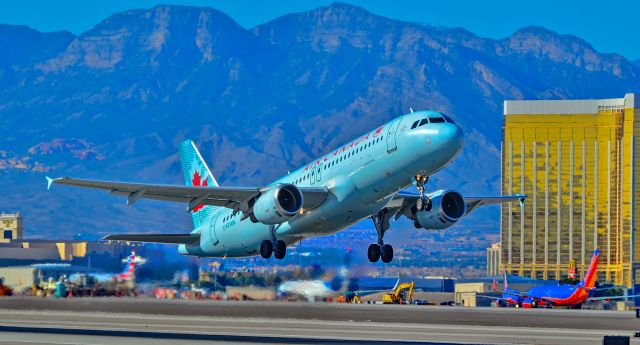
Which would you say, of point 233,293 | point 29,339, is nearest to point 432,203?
point 29,339

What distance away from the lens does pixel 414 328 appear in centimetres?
7675

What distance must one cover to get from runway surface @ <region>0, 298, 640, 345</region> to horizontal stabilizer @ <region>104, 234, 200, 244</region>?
4641 mm

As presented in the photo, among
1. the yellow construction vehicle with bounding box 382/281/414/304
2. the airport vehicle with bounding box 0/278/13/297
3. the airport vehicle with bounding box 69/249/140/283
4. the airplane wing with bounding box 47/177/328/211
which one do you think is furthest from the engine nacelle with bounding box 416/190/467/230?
the yellow construction vehicle with bounding box 382/281/414/304

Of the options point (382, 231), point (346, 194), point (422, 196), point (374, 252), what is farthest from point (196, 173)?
point (422, 196)

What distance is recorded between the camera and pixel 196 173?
4058 inches

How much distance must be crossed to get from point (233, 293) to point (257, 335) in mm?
47784

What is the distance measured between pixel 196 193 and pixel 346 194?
10938mm

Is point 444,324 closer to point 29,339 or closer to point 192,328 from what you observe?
point 192,328

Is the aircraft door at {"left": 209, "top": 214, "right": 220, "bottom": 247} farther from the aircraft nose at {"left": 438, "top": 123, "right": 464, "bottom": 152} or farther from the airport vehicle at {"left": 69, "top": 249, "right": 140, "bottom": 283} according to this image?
the aircraft nose at {"left": 438, "top": 123, "right": 464, "bottom": 152}

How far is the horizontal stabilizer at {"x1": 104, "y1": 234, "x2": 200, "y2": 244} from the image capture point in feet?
300

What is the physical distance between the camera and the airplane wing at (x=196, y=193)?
7875cm

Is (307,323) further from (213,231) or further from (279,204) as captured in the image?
(213,231)

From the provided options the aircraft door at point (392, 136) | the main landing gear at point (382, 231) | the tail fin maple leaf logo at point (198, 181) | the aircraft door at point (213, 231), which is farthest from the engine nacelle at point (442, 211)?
the tail fin maple leaf logo at point (198, 181)

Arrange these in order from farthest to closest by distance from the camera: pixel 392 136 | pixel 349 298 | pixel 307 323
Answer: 1. pixel 349 298
2. pixel 307 323
3. pixel 392 136
